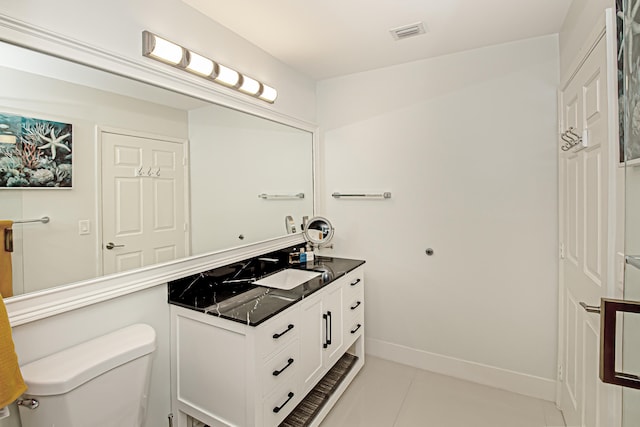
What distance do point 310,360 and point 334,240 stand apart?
1.23m

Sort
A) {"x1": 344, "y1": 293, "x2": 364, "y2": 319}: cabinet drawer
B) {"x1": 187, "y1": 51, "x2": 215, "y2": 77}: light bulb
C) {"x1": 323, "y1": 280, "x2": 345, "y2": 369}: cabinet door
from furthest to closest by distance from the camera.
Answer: {"x1": 344, "y1": 293, "x2": 364, "y2": 319}: cabinet drawer → {"x1": 323, "y1": 280, "x2": 345, "y2": 369}: cabinet door → {"x1": 187, "y1": 51, "x2": 215, "y2": 77}: light bulb

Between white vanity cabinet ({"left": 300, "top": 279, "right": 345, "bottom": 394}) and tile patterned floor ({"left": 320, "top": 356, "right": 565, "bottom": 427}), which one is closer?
white vanity cabinet ({"left": 300, "top": 279, "right": 345, "bottom": 394})

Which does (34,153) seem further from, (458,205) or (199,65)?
(458,205)

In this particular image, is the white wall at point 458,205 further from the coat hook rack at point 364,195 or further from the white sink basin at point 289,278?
the white sink basin at point 289,278

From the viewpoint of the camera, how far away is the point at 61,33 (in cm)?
122

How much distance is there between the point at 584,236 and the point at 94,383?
2.21 meters

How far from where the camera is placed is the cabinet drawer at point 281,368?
1.54 meters

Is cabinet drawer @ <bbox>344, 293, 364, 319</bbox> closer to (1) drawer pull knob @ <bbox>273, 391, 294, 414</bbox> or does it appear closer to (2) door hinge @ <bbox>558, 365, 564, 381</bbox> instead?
(1) drawer pull knob @ <bbox>273, 391, 294, 414</bbox>

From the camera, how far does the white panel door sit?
129 centimetres

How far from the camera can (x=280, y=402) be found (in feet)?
5.39

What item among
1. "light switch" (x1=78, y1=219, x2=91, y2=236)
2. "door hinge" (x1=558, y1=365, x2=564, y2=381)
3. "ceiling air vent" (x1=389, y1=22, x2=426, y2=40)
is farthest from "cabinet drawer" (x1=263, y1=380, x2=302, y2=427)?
"ceiling air vent" (x1=389, y1=22, x2=426, y2=40)

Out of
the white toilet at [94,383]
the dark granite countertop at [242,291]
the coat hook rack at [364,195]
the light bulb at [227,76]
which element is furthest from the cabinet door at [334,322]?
the light bulb at [227,76]

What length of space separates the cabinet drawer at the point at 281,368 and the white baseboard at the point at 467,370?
1.21m

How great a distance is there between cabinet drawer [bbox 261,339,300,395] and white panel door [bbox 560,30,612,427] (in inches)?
51.5
